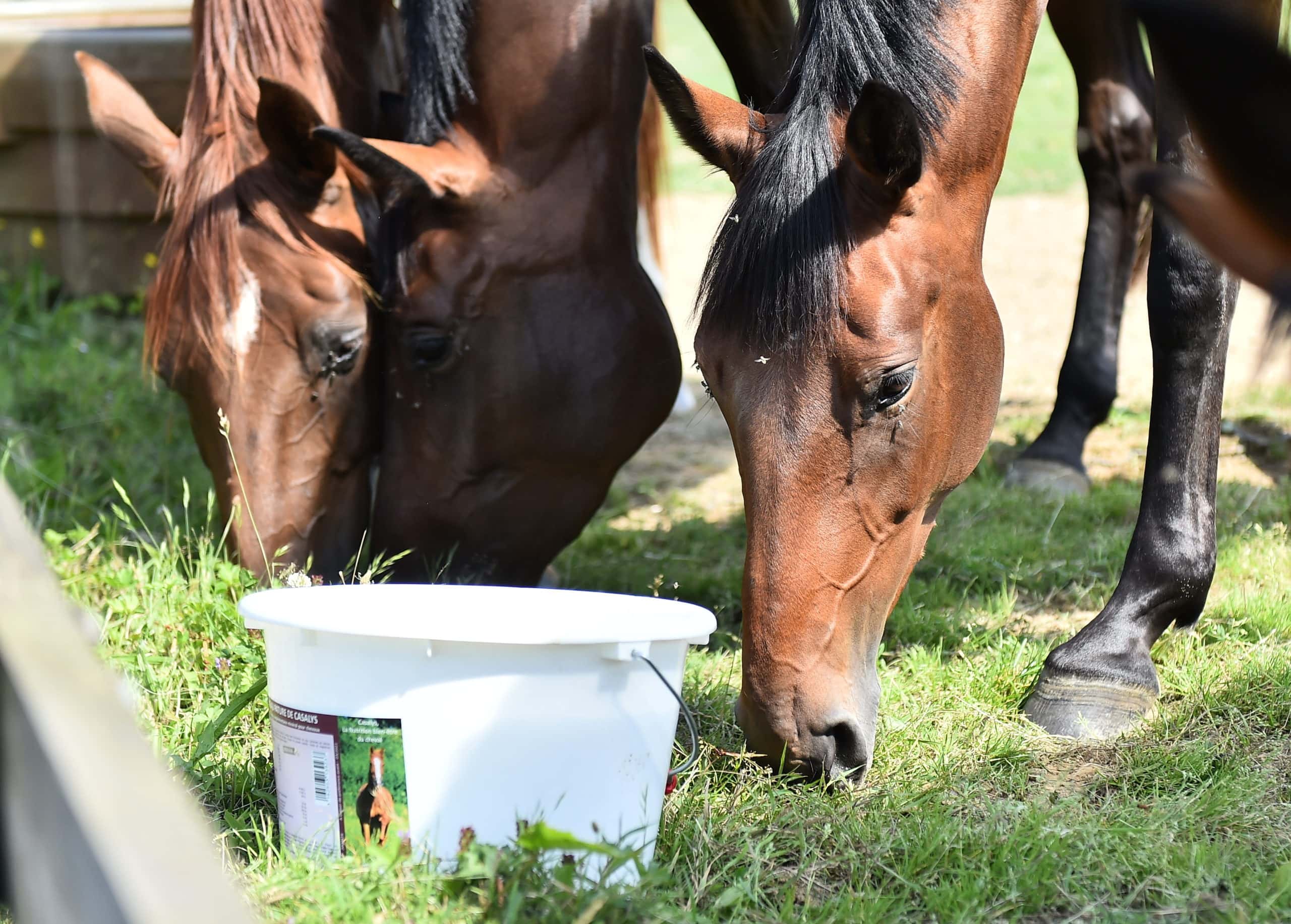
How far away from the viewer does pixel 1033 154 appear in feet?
36.8

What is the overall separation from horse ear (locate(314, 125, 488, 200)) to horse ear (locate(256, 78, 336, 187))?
0.24ft

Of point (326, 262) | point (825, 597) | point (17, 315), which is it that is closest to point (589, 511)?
point (326, 262)

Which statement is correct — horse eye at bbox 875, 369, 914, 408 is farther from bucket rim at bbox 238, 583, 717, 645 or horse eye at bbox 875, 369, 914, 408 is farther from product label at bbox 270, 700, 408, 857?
product label at bbox 270, 700, 408, 857

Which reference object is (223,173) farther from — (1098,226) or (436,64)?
(1098,226)

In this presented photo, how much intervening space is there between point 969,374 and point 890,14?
68 centimetres

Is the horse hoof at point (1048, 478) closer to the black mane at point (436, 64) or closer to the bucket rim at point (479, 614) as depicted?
the black mane at point (436, 64)

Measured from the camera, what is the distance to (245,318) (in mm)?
2906

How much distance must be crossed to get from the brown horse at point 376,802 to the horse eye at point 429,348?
145 cm

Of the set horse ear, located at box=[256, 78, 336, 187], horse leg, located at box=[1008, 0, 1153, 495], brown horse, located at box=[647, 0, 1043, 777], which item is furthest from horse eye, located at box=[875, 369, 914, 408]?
horse leg, located at box=[1008, 0, 1153, 495]

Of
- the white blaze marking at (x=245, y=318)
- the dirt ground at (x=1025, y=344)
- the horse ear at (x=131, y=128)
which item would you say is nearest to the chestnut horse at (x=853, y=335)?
the dirt ground at (x=1025, y=344)

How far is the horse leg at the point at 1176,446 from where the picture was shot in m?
2.57

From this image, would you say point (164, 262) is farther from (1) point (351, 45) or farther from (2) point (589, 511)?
(2) point (589, 511)

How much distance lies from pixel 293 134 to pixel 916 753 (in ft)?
6.61

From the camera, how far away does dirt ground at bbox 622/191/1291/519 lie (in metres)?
Answer: 4.64
